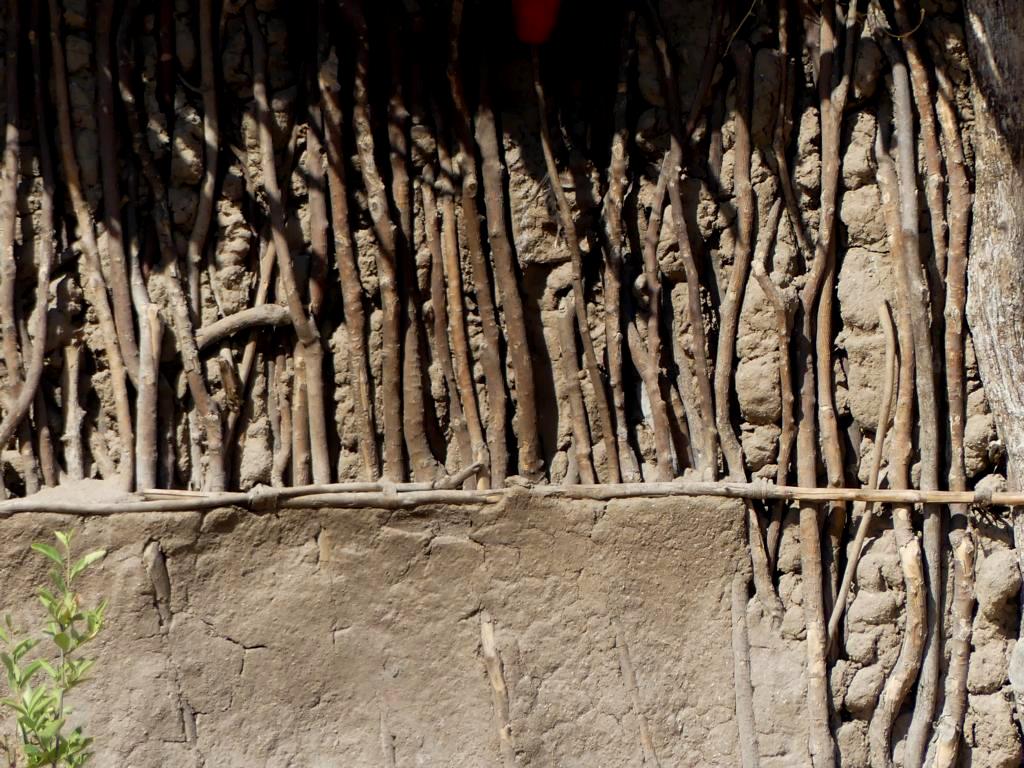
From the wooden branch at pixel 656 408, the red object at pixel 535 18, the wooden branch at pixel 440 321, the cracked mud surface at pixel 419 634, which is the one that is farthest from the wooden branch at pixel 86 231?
the wooden branch at pixel 656 408

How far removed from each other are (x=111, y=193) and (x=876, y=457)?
2.27 meters

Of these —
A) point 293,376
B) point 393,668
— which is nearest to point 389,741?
point 393,668

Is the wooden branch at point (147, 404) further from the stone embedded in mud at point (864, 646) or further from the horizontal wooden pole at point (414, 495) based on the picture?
the stone embedded in mud at point (864, 646)

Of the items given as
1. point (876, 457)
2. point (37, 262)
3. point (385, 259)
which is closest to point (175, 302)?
point (37, 262)

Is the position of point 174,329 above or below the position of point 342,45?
below

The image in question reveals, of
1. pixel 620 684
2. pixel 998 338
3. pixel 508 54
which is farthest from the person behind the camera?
pixel 508 54

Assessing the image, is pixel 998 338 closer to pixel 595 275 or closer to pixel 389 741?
pixel 595 275

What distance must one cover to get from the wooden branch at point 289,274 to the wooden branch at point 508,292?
56cm

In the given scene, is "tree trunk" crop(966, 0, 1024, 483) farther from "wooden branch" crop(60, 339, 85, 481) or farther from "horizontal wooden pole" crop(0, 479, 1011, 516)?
"wooden branch" crop(60, 339, 85, 481)

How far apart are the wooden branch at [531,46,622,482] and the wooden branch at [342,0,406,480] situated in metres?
0.48

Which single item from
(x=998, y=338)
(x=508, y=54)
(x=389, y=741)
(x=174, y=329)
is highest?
(x=508, y=54)

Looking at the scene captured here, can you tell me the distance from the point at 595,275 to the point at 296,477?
3.45 feet

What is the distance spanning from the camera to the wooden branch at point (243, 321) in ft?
11.5

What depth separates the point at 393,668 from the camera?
3463 mm
